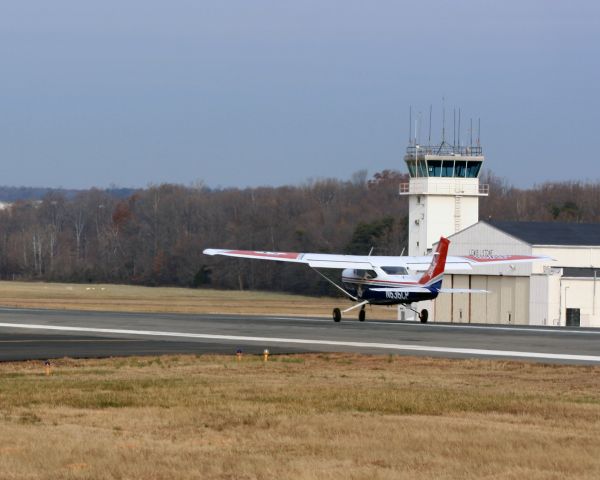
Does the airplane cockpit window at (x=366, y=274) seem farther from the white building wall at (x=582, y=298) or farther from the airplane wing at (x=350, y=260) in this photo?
the white building wall at (x=582, y=298)

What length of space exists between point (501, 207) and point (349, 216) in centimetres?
1901

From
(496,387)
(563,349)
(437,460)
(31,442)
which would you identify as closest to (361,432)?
(437,460)

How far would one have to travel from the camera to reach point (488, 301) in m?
61.6

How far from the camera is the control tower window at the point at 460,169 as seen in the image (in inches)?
2756

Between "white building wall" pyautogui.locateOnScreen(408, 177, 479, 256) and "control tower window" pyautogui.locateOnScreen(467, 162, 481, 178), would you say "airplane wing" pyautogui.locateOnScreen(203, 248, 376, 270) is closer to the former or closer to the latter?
"white building wall" pyautogui.locateOnScreen(408, 177, 479, 256)

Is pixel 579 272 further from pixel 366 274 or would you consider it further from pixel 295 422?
pixel 295 422

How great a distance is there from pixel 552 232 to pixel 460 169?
28.0ft

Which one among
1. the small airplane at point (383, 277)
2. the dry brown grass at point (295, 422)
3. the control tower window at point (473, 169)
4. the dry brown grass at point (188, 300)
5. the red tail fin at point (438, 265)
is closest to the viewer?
the dry brown grass at point (295, 422)

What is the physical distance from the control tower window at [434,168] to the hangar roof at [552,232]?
6963 millimetres

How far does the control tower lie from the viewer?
6912cm

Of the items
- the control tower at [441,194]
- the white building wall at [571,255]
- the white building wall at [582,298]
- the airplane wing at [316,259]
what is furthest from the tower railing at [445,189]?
the airplane wing at [316,259]

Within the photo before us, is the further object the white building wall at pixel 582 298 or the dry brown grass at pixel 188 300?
the dry brown grass at pixel 188 300

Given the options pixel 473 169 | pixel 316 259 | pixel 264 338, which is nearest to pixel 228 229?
pixel 473 169

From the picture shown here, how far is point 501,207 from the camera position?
142m
